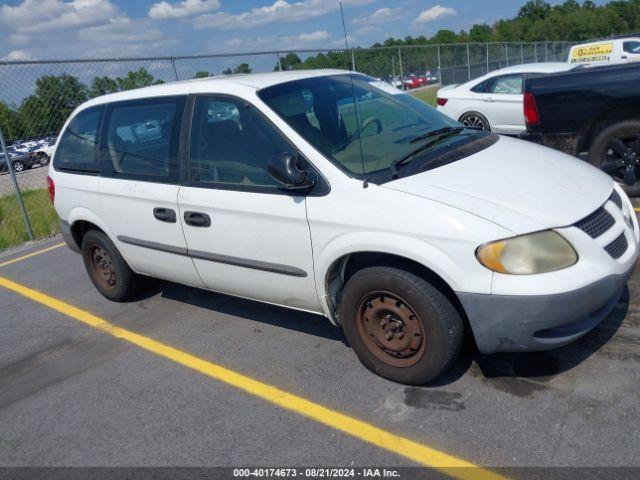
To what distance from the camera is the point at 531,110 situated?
609 centimetres

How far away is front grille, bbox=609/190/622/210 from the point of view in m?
3.40

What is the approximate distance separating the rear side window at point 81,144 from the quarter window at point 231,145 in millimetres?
1273

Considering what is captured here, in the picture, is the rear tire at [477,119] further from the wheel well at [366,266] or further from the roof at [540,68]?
the wheel well at [366,266]

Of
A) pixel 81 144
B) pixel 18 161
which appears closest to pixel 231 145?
pixel 81 144

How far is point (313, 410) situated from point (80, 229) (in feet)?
10.3

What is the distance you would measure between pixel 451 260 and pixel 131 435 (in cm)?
203

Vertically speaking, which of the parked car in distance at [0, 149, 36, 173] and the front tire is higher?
the parked car in distance at [0, 149, 36, 173]

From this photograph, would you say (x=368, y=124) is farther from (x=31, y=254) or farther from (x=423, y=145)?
(x=31, y=254)

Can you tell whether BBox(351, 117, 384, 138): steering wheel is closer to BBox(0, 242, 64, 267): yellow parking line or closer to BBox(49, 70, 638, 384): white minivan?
BBox(49, 70, 638, 384): white minivan

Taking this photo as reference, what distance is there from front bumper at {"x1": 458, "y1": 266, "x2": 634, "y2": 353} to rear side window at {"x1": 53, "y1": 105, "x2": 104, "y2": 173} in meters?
3.36

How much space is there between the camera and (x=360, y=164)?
11.1 feet

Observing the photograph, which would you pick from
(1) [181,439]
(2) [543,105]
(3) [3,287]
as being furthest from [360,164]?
(3) [3,287]

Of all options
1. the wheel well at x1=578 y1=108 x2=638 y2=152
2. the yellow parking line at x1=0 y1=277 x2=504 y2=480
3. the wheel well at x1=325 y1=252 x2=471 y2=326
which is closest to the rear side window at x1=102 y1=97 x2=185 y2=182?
the yellow parking line at x1=0 y1=277 x2=504 y2=480

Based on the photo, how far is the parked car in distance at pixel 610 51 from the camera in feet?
49.2
